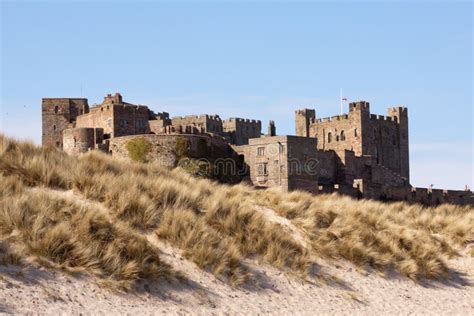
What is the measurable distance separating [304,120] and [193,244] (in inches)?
2653

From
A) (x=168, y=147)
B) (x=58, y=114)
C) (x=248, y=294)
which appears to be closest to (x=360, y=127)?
(x=58, y=114)

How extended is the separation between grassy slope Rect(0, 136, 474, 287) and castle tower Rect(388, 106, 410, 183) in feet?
195

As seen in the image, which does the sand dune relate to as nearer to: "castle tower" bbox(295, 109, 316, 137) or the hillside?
the hillside

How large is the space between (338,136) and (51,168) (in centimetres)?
6272

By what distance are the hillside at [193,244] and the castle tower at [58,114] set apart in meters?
47.4

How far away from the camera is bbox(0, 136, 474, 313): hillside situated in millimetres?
17797

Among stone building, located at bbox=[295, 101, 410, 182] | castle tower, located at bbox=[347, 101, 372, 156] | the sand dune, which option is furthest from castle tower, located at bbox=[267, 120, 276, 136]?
the sand dune

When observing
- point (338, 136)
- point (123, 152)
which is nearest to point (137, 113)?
point (123, 152)

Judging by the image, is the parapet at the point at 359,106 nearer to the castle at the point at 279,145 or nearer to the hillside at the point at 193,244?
the castle at the point at 279,145

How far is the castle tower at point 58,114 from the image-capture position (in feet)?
238

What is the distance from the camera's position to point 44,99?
74.4 metres

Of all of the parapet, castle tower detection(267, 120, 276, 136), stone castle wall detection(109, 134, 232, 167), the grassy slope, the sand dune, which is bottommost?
the sand dune

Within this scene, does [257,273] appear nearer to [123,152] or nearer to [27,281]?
[27,281]

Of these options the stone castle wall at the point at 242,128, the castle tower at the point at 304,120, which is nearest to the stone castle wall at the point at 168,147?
the castle tower at the point at 304,120
